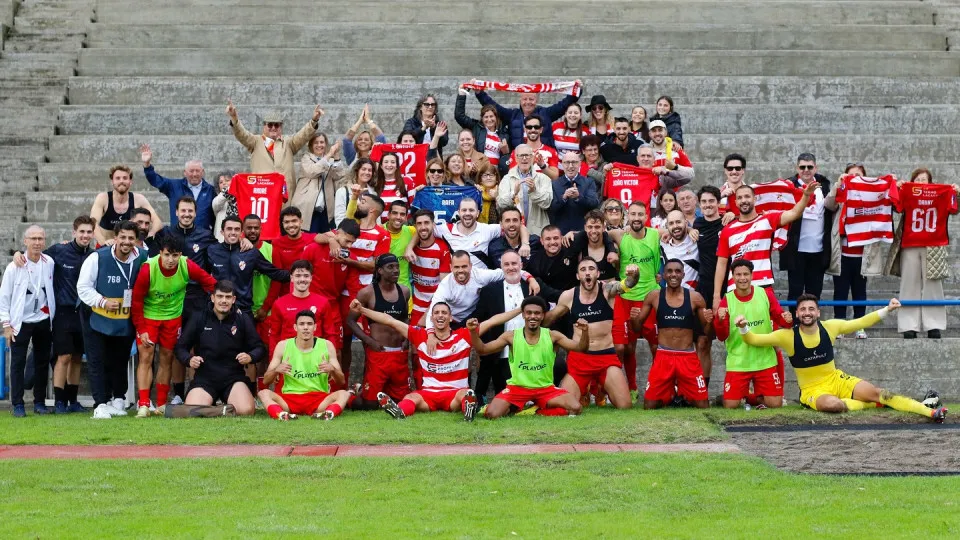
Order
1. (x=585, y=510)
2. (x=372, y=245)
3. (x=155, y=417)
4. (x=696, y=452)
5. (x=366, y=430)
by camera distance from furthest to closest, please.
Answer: (x=372, y=245), (x=155, y=417), (x=366, y=430), (x=696, y=452), (x=585, y=510)

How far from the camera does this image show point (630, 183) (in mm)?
15750

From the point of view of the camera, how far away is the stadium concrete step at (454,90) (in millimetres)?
21500

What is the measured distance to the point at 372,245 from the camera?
14.7 metres

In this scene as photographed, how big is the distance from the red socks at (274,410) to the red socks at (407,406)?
1.14 m

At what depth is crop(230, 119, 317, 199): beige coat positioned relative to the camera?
1634cm

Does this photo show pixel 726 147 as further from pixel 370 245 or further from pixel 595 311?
pixel 370 245

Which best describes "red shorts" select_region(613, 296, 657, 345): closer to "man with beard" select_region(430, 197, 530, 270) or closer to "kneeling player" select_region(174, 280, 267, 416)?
"man with beard" select_region(430, 197, 530, 270)

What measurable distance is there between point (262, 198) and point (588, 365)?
4.01 meters

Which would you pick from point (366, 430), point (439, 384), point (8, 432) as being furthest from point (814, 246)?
point (8, 432)

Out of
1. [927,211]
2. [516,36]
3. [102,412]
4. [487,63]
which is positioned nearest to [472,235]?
[102,412]

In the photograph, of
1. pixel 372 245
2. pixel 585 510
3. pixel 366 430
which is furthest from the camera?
pixel 372 245

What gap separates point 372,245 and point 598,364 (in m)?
2.64

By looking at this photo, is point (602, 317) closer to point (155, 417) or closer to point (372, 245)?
point (372, 245)

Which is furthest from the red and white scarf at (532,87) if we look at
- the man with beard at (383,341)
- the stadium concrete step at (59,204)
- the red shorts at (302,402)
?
the red shorts at (302,402)
